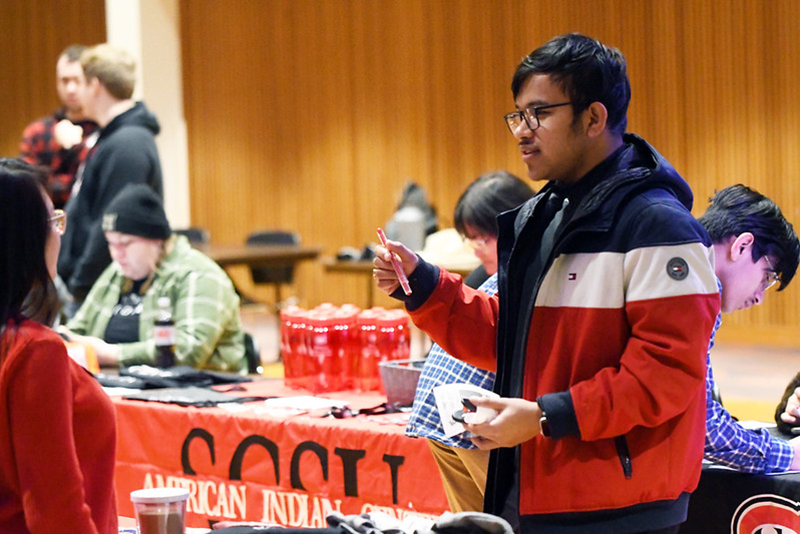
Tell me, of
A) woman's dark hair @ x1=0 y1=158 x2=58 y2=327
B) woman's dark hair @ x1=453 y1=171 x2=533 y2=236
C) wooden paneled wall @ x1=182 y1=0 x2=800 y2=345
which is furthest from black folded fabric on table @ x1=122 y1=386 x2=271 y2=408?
wooden paneled wall @ x1=182 y1=0 x2=800 y2=345

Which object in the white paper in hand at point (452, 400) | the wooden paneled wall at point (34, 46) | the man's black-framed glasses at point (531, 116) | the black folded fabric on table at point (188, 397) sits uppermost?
the wooden paneled wall at point (34, 46)

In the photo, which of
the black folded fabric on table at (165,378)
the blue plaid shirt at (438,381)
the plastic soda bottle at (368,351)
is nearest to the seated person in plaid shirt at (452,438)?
the blue plaid shirt at (438,381)

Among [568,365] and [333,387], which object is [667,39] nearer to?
[333,387]

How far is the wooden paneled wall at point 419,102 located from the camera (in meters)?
8.57

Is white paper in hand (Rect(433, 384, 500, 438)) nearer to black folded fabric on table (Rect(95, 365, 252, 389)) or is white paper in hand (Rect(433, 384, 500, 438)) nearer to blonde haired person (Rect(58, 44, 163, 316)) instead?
black folded fabric on table (Rect(95, 365, 252, 389))

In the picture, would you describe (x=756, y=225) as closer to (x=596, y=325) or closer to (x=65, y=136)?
(x=596, y=325)

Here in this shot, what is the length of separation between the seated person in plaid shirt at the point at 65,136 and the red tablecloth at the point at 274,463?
1997mm

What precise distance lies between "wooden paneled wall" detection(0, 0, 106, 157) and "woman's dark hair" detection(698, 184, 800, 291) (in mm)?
11085

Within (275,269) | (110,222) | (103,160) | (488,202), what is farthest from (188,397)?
(275,269)

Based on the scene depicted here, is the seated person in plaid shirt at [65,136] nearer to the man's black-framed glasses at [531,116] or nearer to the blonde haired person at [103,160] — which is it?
the blonde haired person at [103,160]

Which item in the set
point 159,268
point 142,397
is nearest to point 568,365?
point 142,397

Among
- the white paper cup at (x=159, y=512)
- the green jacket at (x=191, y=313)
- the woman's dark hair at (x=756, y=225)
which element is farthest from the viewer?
the green jacket at (x=191, y=313)

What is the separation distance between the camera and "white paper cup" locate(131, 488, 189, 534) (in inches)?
73.0

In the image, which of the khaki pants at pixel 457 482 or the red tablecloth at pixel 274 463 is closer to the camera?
the khaki pants at pixel 457 482
